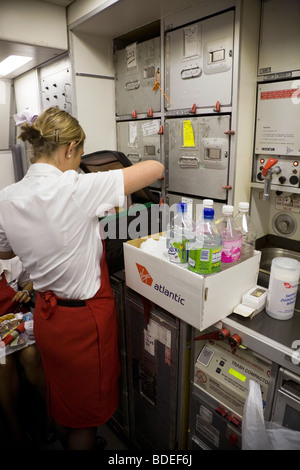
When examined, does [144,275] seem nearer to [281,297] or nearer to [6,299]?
[281,297]

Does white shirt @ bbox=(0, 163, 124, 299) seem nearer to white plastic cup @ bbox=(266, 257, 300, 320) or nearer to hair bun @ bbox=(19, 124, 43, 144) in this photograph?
hair bun @ bbox=(19, 124, 43, 144)

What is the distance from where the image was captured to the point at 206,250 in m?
1.08

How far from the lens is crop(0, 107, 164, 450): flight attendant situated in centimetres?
118

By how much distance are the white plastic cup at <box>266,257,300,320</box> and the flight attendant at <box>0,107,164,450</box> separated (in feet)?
2.06

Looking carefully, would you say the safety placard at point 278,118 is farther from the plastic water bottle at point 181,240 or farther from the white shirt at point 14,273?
the white shirt at point 14,273

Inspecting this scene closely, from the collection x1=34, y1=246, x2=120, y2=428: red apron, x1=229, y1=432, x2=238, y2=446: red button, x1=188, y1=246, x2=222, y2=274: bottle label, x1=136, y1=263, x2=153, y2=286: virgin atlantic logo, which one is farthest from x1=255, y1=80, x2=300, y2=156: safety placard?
x1=229, y1=432, x2=238, y2=446: red button

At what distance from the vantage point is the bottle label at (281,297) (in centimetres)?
116

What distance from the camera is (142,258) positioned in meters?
1.34

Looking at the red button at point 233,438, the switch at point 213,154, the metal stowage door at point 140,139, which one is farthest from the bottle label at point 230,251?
the metal stowage door at point 140,139

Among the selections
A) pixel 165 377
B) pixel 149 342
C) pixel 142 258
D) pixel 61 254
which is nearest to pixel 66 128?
pixel 61 254

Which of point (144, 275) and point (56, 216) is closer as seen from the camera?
point (56, 216)

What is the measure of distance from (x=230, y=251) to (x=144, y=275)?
391mm

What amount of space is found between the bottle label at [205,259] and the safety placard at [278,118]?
94 centimetres

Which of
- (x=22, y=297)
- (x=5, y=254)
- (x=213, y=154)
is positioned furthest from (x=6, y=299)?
(x=213, y=154)
